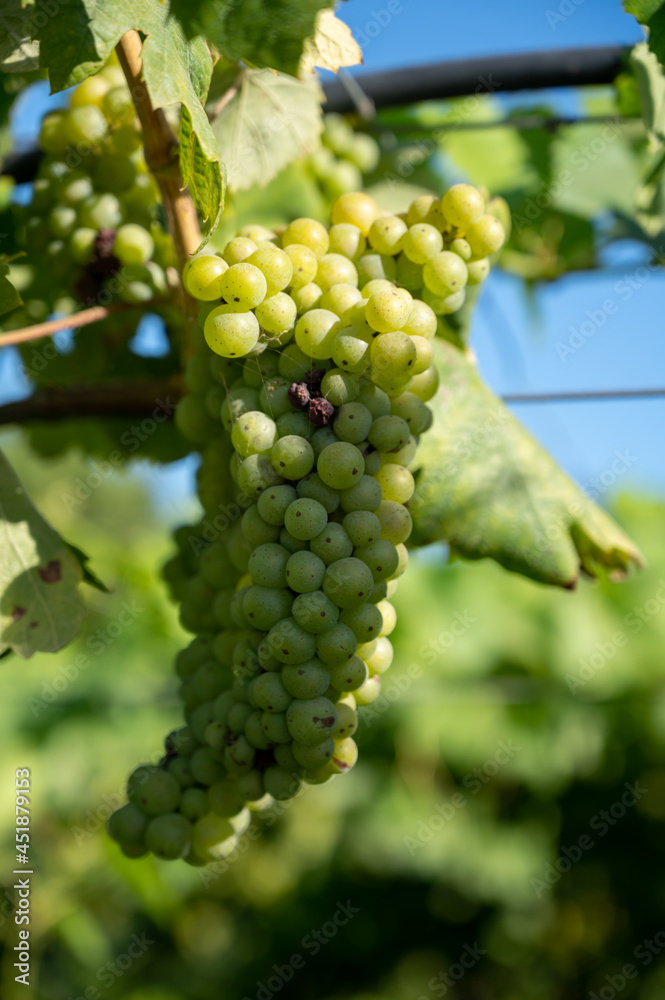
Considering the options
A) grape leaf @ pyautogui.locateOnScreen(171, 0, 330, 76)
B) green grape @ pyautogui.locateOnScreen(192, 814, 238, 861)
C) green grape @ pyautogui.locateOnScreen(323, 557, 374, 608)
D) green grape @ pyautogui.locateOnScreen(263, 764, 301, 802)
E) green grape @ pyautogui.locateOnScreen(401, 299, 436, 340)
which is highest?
grape leaf @ pyautogui.locateOnScreen(171, 0, 330, 76)

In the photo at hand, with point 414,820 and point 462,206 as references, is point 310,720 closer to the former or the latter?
point 462,206

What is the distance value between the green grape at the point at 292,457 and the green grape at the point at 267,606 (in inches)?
3.9

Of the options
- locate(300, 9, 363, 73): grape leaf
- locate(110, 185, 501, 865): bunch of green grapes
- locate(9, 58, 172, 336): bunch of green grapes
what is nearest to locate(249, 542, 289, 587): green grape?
locate(110, 185, 501, 865): bunch of green grapes

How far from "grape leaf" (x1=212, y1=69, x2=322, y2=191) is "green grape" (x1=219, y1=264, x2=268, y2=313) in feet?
1.29

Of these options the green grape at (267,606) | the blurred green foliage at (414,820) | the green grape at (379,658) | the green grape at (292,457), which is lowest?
the blurred green foliage at (414,820)

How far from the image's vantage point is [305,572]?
0.65 m

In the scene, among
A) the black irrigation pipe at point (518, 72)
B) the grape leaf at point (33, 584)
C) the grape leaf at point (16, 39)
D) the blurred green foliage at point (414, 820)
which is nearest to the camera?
the grape leaf at point (16, 39)

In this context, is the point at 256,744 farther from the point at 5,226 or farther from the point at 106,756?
the point at 106,756

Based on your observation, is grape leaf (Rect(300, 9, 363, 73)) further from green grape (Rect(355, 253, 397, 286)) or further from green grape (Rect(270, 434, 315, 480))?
green grape (Rect(270, 434, 315, 480))

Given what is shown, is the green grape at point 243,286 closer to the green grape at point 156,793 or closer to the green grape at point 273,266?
the green grape at point 273,266

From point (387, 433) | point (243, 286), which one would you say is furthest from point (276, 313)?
point (387, 433)

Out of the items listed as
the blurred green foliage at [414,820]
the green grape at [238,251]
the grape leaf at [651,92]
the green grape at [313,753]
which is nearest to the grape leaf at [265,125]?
the green grape at [238,251]

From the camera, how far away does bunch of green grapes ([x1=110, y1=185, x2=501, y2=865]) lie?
67 cm

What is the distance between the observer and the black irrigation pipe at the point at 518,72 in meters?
1.24
